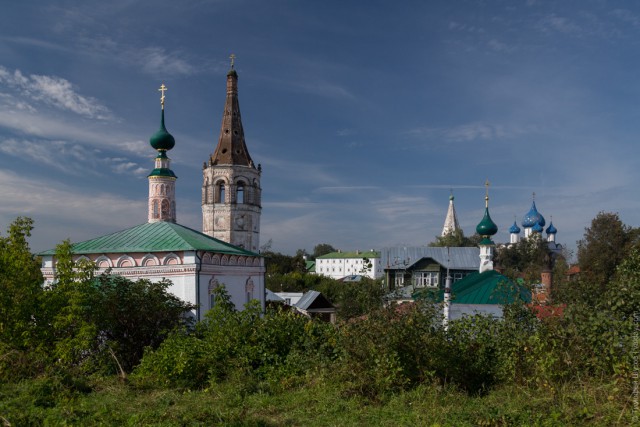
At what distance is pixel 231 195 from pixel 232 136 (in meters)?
4.56

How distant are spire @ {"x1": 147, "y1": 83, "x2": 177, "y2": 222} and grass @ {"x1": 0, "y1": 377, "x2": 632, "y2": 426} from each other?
1014 centimetres

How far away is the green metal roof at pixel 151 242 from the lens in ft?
47.1

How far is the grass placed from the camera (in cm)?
634

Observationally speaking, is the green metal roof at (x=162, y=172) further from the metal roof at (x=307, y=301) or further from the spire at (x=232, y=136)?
the spire at (x=232, y=136)

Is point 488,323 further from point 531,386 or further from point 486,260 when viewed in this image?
point 486,260

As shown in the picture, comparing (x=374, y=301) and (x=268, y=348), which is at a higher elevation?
(x=374, y=301)

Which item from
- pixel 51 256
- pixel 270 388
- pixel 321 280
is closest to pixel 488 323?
pixel 270 388

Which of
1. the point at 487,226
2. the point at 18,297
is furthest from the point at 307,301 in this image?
the point at 18,297

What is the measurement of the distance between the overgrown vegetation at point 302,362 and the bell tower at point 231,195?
26.3 m

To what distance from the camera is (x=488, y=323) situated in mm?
8883

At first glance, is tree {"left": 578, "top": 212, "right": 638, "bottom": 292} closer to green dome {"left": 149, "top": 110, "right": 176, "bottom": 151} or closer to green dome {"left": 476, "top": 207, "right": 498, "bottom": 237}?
green dome {"left": 476, "top": 207, "right": 498, "bottom": 237}

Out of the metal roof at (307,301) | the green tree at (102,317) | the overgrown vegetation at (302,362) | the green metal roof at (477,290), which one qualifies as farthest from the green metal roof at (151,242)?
the metal roof at (307,301)

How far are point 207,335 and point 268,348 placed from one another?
3.84ft

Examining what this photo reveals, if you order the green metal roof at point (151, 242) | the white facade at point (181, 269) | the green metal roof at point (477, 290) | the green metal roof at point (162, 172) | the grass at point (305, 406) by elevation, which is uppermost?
the green metal roof at point (162, 172)
